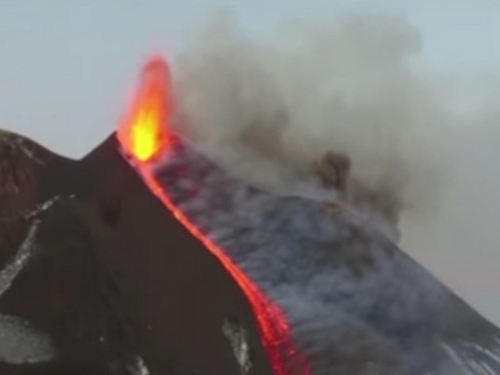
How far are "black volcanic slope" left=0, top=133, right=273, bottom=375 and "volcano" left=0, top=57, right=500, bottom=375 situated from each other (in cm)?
1

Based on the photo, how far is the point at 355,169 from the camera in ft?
53.4

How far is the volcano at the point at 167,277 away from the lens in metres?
13.5

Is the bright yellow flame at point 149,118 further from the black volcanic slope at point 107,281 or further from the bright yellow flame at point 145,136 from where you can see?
the black volcanic slope at point 107,281

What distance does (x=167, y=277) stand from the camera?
1371cm

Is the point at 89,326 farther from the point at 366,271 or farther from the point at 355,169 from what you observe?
the point at 355,169

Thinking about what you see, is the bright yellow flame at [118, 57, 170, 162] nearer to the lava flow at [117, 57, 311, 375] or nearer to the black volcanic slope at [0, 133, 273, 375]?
the lava flow at [117, 57, 311, 375]

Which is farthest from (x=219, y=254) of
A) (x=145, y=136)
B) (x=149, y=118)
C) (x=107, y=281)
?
(x=149, y=118)

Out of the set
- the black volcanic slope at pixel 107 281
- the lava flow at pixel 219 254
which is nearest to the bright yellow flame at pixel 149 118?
the lava flow at pixel 219 254

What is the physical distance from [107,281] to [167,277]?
1.77 ft

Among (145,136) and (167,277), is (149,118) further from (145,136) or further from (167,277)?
(167,277)

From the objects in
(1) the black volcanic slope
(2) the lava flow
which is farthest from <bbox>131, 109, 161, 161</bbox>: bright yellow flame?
(1) the black volcanic slope

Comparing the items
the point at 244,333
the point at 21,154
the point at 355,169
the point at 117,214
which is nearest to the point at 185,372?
the point at 244,333

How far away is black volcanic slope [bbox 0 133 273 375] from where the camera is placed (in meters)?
13.4

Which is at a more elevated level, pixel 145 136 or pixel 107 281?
pixel 145 136
